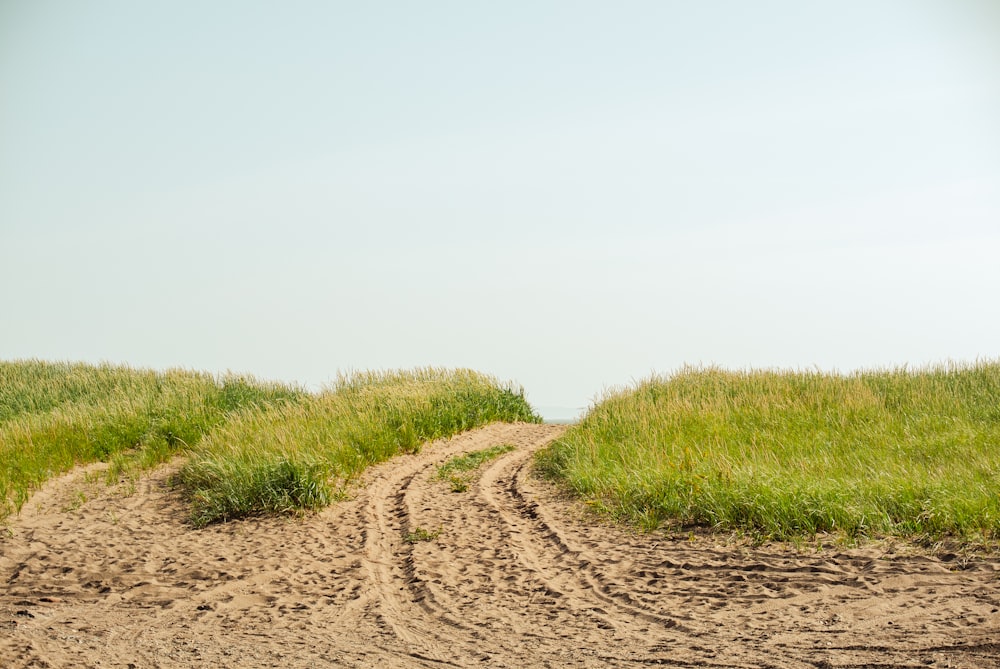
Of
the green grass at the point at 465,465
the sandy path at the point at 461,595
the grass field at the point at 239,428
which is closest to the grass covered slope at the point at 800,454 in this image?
the sandy path at the point at 461,595

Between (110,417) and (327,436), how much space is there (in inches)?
192

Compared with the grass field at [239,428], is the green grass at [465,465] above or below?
below

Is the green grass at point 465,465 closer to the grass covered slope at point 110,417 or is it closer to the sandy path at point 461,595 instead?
the sandy path at point 461,595

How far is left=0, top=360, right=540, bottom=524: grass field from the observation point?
35.0 feet

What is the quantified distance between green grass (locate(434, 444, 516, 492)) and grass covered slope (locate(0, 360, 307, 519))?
4.43 m

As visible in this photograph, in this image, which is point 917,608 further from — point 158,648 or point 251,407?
point 251,407

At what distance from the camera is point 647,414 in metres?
13.6

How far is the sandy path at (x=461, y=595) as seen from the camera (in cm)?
612

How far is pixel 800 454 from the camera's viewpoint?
10.8 m

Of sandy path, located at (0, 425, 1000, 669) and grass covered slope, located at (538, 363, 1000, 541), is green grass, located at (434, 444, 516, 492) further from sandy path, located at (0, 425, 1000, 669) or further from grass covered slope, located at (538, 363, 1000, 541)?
grass covered slope, located at (538, 363, 1000, 541)

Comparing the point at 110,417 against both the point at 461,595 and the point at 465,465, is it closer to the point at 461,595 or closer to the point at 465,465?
the point at 465,465

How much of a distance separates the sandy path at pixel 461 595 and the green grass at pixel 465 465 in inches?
30.3

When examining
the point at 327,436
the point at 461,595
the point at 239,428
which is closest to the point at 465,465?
the point at 327,436

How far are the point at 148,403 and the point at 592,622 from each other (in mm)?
11393
